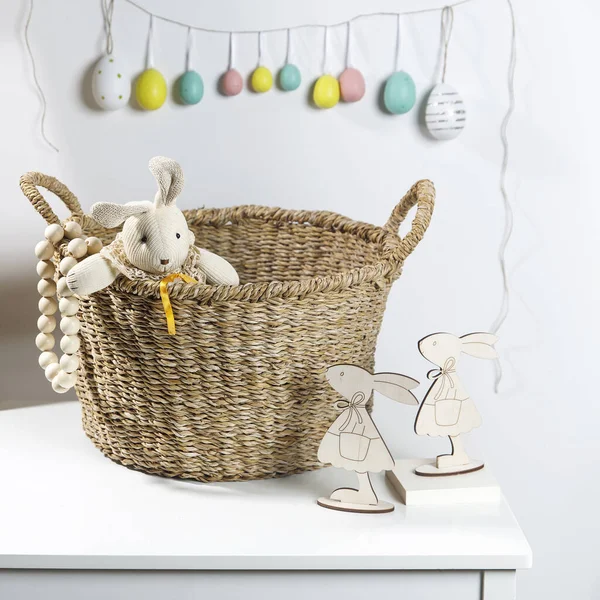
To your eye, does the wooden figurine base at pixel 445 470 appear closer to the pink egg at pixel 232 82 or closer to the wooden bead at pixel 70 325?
the wooden bead at pixel 70 325

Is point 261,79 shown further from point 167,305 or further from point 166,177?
point 167,305

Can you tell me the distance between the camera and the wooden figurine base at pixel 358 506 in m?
0.90

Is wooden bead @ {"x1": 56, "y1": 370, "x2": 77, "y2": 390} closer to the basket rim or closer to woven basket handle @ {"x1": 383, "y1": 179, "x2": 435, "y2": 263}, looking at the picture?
the basket rim

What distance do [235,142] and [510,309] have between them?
1.82 feet

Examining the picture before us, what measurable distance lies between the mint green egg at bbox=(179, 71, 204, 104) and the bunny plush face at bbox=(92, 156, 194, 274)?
0.39 meters

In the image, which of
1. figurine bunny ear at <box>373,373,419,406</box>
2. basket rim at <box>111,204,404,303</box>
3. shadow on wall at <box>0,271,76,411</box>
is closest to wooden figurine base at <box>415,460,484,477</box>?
figurine bunny ear at <box>373,373,419,406</box>

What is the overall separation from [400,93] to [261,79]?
0.23 meters

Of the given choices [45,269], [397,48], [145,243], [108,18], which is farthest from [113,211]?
[397,48]

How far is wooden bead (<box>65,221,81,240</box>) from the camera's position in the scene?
3.24ft

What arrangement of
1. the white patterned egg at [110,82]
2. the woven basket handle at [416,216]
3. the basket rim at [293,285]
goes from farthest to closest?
the white patterned egg at [110,82]
the woven basket handle at [416,216]
the basket rim at [293,285]

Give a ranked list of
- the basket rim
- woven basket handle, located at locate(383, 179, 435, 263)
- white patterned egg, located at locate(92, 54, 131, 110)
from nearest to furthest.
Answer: the basket rim → woven basket handle, located at locate(383, 179, 435, 263) → white patterned egg, located at locate(92, 54, 131, 110)

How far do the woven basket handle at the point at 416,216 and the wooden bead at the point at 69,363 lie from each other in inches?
16.0

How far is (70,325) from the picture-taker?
954 mm

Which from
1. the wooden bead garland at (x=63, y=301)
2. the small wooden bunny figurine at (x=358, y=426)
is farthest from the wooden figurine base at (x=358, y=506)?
the wooden bead garland at (x=63, y=301)
